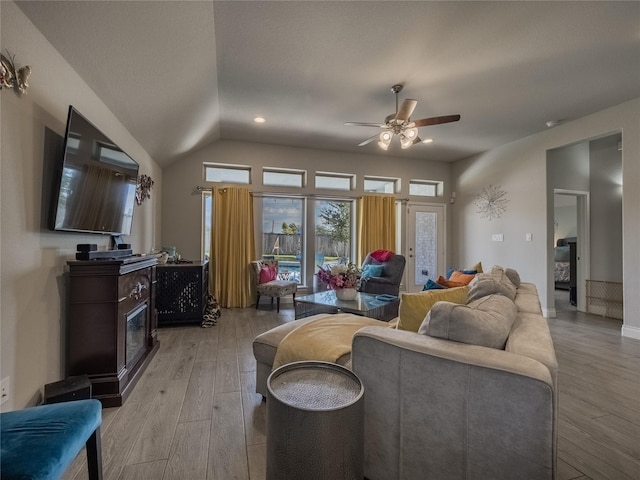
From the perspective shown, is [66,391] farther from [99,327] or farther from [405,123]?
[405,123]

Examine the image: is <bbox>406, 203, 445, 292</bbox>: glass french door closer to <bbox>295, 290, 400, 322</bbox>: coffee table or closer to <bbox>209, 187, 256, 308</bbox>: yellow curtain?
<bbox>295, 290, 400, 322</bbox>: coffee table

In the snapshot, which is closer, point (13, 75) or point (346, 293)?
point (13, 75)

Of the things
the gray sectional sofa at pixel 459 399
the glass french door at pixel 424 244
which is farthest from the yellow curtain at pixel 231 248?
the gray sectional sofa at pixel 459 399

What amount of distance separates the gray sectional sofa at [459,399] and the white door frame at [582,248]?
4.82 m

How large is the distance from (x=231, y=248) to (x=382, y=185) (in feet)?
10.8

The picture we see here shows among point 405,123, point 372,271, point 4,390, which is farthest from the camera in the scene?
point 372,271

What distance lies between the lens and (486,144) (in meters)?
5.41

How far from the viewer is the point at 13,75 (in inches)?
59.6

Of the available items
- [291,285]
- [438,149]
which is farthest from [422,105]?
[291,285]

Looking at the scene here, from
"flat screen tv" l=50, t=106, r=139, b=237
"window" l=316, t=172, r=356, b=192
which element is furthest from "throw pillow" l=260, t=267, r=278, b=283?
"flat screen tv" l=50, t=106, r=139, b=237

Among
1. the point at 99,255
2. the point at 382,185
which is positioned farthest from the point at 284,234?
the point at 99,255

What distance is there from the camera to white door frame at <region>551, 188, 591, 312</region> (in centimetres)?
503

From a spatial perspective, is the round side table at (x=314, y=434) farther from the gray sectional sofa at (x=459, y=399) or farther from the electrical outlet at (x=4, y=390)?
the electrical outlet at (x=4, y=390)

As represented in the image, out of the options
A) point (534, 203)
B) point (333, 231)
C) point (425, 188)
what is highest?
point (425, 188)
